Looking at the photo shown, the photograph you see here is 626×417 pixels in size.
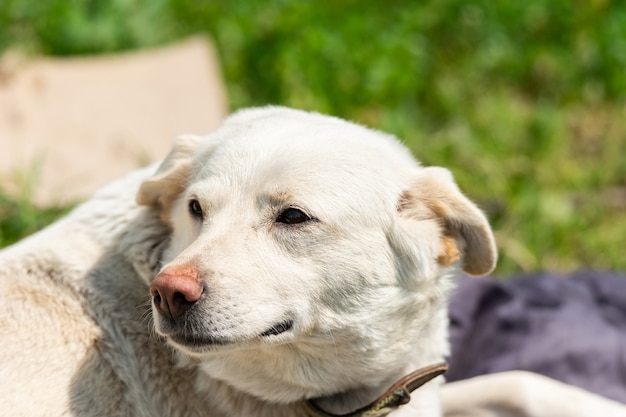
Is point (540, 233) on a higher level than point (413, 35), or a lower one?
lower

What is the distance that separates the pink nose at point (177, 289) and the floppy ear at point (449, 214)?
773 millimetres

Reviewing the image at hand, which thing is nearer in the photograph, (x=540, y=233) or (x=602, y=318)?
(x=602, y=318)

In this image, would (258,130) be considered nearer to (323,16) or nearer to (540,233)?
(540,233)

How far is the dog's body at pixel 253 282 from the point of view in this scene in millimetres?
2479

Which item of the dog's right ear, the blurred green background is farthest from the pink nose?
the blurred green background

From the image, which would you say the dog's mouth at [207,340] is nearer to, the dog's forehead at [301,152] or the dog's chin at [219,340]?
the dog's chin at [219,340]

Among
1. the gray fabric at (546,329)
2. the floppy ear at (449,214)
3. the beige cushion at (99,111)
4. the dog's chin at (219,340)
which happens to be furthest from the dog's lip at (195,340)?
the beige cushion at (99,111)

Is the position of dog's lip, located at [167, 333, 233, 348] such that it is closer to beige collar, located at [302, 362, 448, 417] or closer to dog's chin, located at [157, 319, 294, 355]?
dog's chin, located at [157, 319, 294, 355]

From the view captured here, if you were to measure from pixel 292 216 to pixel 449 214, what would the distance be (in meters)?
0.54

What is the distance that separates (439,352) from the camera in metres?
2.96

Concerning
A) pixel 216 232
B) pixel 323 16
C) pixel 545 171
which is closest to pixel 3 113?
pixel 323 16

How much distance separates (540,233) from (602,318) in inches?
50.8

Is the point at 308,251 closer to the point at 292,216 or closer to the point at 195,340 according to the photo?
the point at 292,216

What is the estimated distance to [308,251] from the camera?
101 inches
